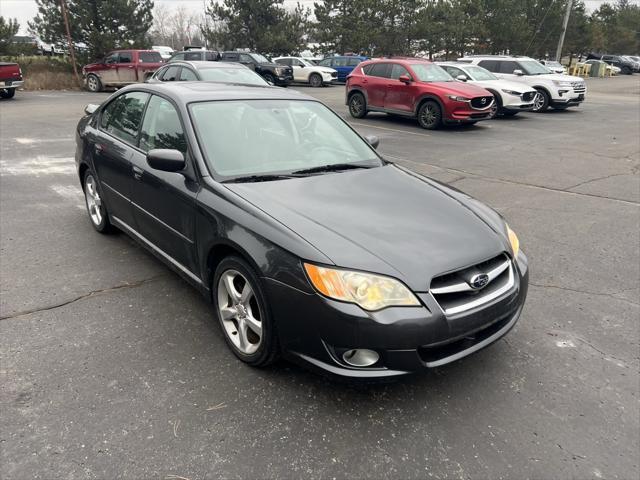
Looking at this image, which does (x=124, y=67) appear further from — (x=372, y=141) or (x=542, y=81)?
(x=372, y=141)

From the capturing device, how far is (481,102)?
12.6m

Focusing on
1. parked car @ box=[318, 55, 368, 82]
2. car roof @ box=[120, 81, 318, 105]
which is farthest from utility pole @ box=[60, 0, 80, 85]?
car roof @ box=[120, 81, 318, 105]

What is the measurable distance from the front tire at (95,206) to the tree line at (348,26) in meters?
24.4

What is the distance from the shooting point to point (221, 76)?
11039 millimetres

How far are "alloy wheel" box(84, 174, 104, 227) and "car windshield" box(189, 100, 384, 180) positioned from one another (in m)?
1.90

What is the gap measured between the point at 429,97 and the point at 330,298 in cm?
1135

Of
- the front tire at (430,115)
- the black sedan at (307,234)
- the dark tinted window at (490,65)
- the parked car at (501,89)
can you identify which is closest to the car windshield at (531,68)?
the dark tinted window at (490,65)

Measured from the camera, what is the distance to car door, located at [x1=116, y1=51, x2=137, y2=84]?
21.4 metres

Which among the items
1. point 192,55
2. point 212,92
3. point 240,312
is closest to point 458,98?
point 212,92

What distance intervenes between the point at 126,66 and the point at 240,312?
21747mm

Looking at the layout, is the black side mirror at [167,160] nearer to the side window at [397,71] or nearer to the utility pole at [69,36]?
the side window at [397,71]

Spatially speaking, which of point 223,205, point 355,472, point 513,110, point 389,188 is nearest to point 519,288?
point 389,188

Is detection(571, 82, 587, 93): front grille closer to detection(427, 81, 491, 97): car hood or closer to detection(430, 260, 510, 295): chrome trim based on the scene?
detection(427, 81, 491, 97): car hood

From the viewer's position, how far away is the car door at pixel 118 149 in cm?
401
